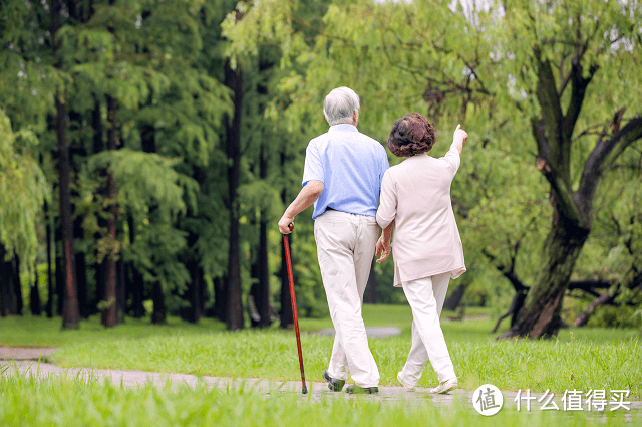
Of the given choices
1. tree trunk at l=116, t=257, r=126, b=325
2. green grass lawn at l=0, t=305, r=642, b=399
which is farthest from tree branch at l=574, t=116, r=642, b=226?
tree trunk at l=116, t=257, r=126, b=325

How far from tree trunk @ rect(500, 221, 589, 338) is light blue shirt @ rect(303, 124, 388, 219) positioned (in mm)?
7233

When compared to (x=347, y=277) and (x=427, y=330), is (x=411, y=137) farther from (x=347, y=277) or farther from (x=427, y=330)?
(x=427, y=330)

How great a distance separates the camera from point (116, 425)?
2.75 metres

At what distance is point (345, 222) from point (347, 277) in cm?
38

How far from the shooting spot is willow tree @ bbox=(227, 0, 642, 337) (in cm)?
962

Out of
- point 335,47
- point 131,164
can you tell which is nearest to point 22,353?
point 131,164

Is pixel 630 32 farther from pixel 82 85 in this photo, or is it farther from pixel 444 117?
pixel 82 85

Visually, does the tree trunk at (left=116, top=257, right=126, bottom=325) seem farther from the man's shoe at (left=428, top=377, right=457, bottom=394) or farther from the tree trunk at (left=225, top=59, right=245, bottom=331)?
the man's shoe at (left=428, top=377, right=457, bottom=394)

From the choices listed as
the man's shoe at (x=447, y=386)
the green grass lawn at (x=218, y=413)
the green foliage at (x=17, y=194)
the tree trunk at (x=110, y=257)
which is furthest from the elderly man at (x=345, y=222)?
the tree trunk at (x=110, y=257)

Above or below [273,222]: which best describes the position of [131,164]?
above

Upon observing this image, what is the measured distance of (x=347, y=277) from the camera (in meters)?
4.42

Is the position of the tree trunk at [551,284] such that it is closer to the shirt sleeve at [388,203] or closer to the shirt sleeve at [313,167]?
the shirt sleeve at [388,203]

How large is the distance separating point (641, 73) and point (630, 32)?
66 centimetres

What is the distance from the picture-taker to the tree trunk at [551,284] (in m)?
10.9
